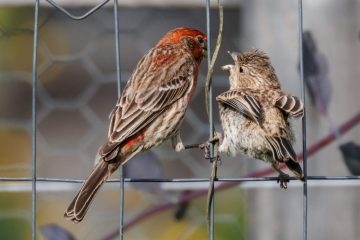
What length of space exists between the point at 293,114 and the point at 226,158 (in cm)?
193

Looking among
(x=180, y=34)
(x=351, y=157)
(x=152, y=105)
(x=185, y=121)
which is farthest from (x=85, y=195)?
(x=185, y=121)

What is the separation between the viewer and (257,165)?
23.9 feet

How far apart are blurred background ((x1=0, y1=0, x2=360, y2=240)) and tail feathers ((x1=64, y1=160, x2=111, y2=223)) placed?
0.97 meters

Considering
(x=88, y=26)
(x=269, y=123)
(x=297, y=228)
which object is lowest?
(x=297, y=228)

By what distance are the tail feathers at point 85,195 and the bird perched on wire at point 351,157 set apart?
4.60 feet

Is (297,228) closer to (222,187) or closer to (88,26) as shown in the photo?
(222,187)

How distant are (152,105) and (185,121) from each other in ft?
3.94

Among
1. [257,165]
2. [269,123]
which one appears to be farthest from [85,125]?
[269,123]

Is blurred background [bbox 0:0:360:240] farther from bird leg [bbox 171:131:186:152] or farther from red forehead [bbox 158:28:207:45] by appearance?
bird leg [bbox 171:131:186:152]

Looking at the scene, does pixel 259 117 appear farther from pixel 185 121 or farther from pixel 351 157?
pixel 185 121

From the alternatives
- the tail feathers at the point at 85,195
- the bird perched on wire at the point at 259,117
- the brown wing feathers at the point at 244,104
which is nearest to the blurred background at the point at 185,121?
the bird perched on wire at the point at 259,117

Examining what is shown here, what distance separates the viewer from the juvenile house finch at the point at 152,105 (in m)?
6.12

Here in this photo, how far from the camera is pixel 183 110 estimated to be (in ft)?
21.5

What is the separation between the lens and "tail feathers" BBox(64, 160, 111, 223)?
235 inches
